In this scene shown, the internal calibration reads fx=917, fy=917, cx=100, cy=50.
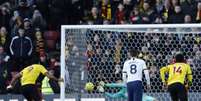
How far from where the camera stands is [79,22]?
2480 cm

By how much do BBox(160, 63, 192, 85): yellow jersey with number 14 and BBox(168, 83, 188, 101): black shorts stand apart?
0.28 ft

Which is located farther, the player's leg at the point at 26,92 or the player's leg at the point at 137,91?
the player's leg at the point at 26,92

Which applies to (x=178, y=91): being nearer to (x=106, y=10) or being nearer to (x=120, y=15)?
(x=120, y=15)

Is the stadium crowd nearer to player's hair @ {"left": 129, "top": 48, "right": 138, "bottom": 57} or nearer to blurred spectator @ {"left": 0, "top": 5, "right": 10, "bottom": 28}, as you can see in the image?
blurred spectator @ {"left": 0, "top": 5, "right": 10, "bottom": 28}

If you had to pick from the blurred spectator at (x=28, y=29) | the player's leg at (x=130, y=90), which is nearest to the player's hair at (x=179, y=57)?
the player's leg at (x=130, y=90)

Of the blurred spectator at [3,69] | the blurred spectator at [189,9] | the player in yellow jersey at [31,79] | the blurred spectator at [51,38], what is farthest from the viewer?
the blurred spectator at [51,38]

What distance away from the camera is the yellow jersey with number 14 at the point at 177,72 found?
719 inches

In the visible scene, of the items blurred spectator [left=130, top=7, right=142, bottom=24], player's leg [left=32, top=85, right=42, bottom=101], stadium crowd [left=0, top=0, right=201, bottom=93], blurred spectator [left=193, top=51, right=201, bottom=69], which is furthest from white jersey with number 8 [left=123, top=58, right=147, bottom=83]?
blurred spectator [left=130, top=7, right=142, bottom=24]

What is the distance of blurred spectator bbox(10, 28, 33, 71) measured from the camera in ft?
75.6

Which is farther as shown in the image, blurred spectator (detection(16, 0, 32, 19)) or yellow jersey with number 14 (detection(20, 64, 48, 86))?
blurred spectator (detection(16, 0, 32, 19))

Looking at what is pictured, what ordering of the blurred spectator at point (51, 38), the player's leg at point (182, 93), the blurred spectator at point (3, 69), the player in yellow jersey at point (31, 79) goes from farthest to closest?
the blurred spectator at point (51, 38)
the blurred spectator at point (3, 69)
the player in yellow jersey at point (31, 79)
the player's leg at point (182, 93)

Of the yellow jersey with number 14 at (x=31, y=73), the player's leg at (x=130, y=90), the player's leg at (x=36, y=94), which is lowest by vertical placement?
the player's leg at (x=36, y=94)

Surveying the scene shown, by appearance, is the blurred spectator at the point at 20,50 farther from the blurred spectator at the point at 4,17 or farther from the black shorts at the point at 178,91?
the black shorts at the point at 178,91

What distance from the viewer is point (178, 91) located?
18.3m
